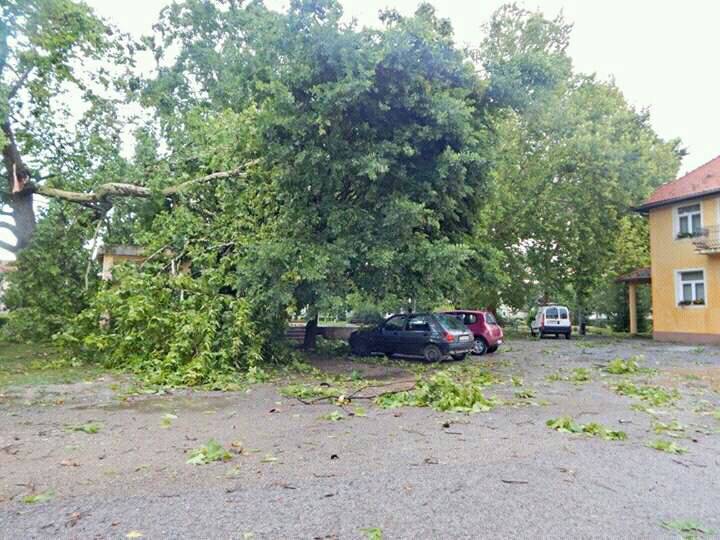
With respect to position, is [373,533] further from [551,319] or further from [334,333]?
[551,319]

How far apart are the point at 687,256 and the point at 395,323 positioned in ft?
48.4

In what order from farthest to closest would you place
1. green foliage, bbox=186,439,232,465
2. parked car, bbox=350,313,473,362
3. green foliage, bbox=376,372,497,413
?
1. parked car, bbox=350,313,473,362
2. green foliage, bbox=376,372,497,413
3. green foliage, bbox=186,439,232,465

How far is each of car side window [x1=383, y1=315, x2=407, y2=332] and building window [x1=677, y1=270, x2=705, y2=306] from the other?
14.5m

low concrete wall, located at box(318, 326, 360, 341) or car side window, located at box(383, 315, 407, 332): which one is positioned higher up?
car side window, located at box(383, 315, 407, 332)

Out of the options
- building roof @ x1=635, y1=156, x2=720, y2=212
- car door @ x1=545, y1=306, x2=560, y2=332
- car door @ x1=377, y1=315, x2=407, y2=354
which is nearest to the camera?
car door @ x1=377, y1=315, x2=407, y2=354

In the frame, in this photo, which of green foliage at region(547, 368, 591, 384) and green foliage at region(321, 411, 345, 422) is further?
green foliage at region(547, 368, 591, 384)

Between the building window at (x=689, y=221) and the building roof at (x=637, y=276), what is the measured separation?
4.03 meters

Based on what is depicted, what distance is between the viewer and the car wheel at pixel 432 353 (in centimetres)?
1473

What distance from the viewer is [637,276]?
88.8 ft

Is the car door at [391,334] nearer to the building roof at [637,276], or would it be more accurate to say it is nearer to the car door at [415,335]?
the car door at [415,335]

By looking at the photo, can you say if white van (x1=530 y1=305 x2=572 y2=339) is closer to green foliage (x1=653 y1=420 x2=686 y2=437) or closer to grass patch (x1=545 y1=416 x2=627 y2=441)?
green foliage (x1=653 y1=420 x2=686 y2=437)

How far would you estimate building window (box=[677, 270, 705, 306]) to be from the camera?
22234 millimetres

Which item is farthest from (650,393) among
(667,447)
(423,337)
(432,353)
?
(423,337)

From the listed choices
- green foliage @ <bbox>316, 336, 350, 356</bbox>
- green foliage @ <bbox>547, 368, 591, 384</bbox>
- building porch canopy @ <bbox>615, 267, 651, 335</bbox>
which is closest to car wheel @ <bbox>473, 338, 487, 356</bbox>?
green foliage @ <bbox>316, 336, 350, 356</bbox>
